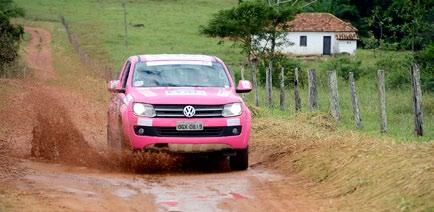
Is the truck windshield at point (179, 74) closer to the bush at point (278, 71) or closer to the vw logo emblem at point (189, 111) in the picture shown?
the vw logo emblem at point (189, 111)

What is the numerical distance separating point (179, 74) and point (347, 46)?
54.2 metres

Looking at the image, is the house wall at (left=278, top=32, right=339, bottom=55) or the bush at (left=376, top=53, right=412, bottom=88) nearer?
the bush at (left=376, top=53, right=412, bottom=88)

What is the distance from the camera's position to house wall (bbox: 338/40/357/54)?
65.2 m

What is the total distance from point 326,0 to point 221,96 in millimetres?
64454

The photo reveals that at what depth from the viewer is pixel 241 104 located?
11977 millimetres

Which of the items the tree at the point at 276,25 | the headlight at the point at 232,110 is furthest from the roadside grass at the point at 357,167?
the tree at the point at 276,25

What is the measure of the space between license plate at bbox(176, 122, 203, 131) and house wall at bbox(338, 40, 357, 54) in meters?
54.8

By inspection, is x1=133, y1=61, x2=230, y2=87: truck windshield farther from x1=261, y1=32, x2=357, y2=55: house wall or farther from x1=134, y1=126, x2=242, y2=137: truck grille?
x1=261, y1=32, x2=357, y2=55: house wall

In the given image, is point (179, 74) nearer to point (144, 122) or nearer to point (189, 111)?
point (189, 111)

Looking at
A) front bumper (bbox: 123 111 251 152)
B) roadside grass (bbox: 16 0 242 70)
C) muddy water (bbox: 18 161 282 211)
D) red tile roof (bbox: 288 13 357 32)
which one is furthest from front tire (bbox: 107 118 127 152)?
red tile roof (bbox: 288 13 357 32)

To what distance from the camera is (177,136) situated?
11477 millimetres

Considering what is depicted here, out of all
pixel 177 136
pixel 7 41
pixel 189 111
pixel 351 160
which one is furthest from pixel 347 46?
pixel 351 160

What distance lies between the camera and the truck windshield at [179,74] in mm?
12672

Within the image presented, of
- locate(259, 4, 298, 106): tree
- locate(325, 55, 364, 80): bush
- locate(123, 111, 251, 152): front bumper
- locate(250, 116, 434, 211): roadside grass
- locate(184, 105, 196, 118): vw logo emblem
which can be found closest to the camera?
locate(250, 116, 434, 211): roadside grass
